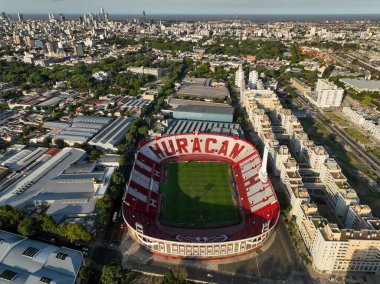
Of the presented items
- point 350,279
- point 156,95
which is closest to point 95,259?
point 350,279

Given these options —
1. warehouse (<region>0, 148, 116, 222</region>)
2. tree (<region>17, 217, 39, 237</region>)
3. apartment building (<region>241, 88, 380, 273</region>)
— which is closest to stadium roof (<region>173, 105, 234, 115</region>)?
apartment building (<region>241, 88, 380, 273</region>)

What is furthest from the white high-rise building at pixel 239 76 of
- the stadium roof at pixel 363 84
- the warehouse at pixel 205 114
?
the stadium roof at pixel 363 84

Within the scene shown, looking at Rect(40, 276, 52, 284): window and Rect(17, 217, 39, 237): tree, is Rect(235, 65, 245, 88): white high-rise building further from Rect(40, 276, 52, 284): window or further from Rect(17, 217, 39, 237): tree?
Rect(40, 276, 52, 284): window

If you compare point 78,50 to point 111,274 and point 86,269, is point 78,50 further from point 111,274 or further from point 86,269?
point 111,274

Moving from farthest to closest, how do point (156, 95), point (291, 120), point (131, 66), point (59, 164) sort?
point (131, 66) < point (156, 95) < point (291, 120) < point (59, 164)

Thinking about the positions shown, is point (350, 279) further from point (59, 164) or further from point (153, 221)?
point (59, 164)

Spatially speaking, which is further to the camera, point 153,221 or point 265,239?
point 153,221

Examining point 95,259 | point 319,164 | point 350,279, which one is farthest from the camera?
point 319,164

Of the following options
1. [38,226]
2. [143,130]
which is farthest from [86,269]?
[143,130]
